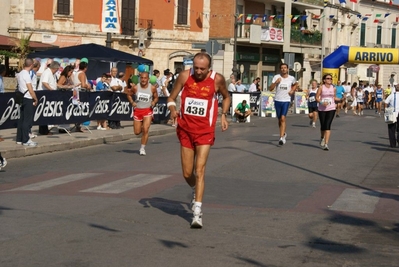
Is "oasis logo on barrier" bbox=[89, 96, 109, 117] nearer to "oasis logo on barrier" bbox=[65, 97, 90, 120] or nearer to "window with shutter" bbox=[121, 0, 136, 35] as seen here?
"oasis logo on barrier" bbox=[65, 97, 90, 120]

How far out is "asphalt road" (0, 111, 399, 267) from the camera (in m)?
7.54

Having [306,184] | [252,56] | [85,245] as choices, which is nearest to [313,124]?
[306,184]

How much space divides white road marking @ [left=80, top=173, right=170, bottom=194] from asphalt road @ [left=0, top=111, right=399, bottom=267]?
2 centimetres

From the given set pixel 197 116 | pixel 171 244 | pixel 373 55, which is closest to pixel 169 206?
pixel 197 116

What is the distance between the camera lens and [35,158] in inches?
669

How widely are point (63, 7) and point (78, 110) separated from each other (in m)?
22.8

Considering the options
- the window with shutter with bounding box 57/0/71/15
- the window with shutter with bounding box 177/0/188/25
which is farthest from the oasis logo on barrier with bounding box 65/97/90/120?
the window with shutter with bounding box 177/0/188/25

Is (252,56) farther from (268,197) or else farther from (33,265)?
(33,265)

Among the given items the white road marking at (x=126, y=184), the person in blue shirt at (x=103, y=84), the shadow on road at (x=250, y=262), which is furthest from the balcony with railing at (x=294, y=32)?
the shadow on road at (x=250, y=262)

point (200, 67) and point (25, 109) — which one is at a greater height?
point (200, 67)

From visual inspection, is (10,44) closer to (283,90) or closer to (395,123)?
(283,90)

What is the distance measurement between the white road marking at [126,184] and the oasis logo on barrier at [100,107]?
9.22m

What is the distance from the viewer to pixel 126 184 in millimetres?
12398

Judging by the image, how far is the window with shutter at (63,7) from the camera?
4309cm
